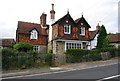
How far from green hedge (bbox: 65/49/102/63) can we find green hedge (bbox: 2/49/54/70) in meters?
3.34

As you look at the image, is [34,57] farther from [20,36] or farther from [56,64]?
[20,36]

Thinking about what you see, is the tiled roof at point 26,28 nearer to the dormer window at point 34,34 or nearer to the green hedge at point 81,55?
the dormer window at point 34,34

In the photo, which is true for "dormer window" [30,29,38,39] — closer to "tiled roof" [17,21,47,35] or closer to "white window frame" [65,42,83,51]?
"tiled roof" [17,21,47,35]

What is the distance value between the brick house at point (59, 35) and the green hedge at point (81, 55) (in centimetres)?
430

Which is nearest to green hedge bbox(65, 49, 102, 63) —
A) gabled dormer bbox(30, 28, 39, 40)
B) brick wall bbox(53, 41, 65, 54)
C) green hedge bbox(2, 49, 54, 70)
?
green hedge bbox(2, 49, 54, 70)

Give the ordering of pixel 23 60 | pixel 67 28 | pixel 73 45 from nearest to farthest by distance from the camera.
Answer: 1. pixel 23 60
2. pixel 73 45
3. pixel 67 28

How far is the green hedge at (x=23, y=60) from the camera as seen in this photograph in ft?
46.2

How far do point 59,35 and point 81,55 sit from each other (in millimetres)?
5821

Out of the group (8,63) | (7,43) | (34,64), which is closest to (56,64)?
(34,64)

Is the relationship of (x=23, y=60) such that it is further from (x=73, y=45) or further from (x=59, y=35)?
(x=73, y=45)

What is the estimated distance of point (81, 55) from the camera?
19812 millimetres

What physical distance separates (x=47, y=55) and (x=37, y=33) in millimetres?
10821

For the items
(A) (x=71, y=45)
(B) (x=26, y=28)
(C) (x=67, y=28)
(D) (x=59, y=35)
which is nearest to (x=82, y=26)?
(C) (x=67, y=28)

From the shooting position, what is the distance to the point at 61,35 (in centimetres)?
2384
